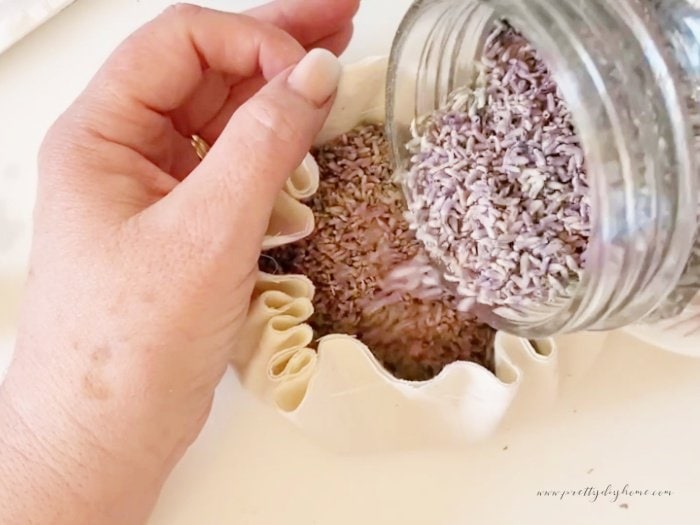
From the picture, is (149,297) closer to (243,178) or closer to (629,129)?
(243,178)

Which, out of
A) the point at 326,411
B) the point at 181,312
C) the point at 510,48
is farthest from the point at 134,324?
the point at 510,48

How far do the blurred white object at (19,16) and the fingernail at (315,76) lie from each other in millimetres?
252

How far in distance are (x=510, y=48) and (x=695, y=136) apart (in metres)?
0.12

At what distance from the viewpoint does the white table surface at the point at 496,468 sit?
0.56 m

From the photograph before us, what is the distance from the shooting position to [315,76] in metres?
0.48

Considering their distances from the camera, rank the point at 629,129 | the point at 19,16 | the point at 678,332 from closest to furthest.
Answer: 1. the point at 629,129
2. the point at 678,332
3. the point at 19,16

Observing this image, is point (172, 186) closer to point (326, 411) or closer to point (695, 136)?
point (326, 411)

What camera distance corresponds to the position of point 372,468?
1.87ft

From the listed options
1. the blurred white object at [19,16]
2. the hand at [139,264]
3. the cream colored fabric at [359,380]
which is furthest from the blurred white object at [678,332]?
the blurred white object at [19,16]

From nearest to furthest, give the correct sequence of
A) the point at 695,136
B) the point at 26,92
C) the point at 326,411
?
the point at 695,136
the point at 326,411
the point at 26,92

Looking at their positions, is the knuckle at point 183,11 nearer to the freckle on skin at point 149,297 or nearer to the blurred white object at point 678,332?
the freckle on skin at point 149,297

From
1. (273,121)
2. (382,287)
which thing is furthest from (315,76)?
(382,287)

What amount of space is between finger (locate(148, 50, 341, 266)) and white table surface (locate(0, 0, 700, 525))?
0.49 ft

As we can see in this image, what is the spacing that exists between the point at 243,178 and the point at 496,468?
234 millimetres
